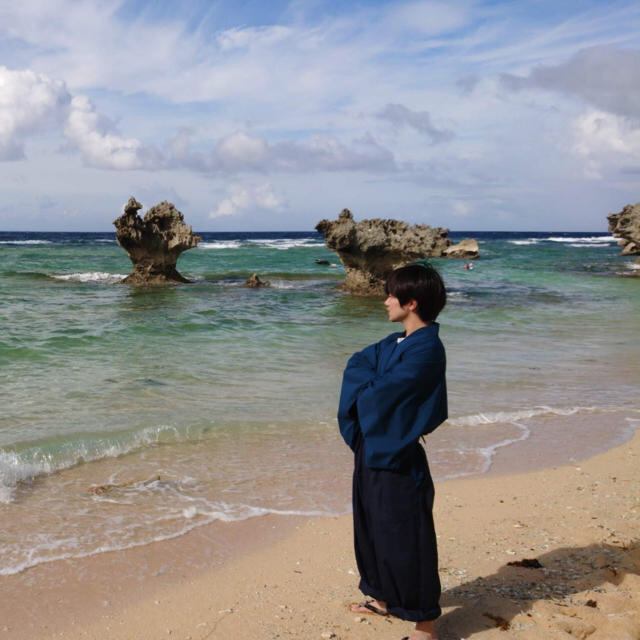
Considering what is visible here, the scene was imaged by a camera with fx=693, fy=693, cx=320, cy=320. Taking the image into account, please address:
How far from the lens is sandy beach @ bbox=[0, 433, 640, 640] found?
356 cm

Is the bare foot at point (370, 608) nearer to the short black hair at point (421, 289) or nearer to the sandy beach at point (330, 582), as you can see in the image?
the sandy beach at point (330, 582)

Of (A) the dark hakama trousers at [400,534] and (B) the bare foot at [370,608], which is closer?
(A) the dark hakama trousers at [400,534]

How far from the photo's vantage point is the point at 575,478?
19.7 ft

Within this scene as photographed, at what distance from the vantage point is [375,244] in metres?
21.5

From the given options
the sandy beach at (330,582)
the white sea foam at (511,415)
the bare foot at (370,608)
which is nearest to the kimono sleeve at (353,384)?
the bare foot at (370,608)

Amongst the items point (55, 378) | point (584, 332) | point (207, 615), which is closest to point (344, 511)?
point (207, 615)

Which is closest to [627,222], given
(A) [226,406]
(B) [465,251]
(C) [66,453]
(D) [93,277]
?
(B) [465,251]

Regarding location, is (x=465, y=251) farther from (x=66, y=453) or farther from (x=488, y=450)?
(x=66, y=453)

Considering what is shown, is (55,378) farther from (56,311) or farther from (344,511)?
(56,311)

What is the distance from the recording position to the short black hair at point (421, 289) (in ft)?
10.8

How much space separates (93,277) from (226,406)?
2136 centimetres

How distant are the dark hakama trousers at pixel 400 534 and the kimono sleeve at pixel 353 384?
0.09 meters

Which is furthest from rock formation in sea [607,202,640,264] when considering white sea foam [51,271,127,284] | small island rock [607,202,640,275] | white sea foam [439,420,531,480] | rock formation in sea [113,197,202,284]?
white sea foam [439,420,531,480]

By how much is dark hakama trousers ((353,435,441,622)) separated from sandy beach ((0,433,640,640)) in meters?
0.26
